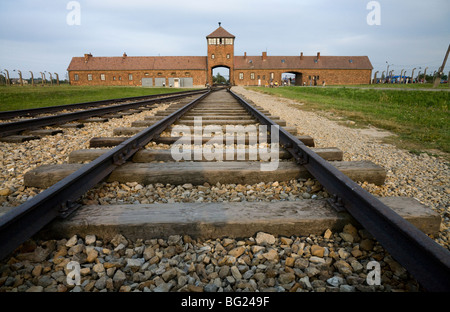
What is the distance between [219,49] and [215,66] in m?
3.37

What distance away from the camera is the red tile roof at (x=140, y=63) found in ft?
179

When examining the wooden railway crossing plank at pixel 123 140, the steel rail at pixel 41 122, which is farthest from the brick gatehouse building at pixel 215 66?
the wooden railway crossing plank at pixel 123 140

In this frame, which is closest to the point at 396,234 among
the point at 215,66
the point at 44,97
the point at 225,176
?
the point at 225,176

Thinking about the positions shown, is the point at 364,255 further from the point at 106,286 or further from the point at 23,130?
the point at 23,130

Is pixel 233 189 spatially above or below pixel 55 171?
below

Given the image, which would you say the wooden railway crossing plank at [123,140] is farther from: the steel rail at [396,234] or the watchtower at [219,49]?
the watchtower at [219,49]

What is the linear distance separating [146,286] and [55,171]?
1.46 m

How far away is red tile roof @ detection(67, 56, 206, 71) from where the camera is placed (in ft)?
179

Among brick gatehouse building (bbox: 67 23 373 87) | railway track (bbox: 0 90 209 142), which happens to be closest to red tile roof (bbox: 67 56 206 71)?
brick gatehouse building (bbox: 67 23 373 87)

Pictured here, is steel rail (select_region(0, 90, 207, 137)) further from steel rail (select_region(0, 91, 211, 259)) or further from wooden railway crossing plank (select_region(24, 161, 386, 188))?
steel rail (select_region(0, 91, 211, 259))

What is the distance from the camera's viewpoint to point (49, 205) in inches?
59.1

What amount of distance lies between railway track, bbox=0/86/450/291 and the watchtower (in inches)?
2058

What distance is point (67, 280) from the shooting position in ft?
4.04
